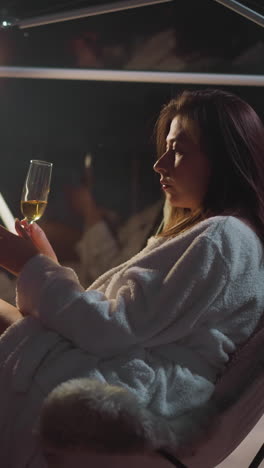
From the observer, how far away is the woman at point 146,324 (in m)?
1.17

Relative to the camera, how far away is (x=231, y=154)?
1.36 meters

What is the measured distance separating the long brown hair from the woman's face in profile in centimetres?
2

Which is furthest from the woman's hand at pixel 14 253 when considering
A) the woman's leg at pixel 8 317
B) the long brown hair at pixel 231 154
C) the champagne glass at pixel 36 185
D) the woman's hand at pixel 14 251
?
the long brown hair at pixel 231 154

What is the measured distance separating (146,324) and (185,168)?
39 centimetres

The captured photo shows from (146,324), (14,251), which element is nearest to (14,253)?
(14,251)

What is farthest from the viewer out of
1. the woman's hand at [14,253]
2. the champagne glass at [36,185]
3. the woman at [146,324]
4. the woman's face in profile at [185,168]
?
the champagne glass at [36,185]

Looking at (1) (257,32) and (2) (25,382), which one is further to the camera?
(1) (257,32)

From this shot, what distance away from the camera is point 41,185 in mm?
1562

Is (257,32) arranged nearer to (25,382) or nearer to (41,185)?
(41,185)

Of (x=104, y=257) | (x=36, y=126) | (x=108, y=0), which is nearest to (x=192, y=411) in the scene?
(x=108, y=0)

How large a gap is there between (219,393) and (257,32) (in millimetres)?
7085

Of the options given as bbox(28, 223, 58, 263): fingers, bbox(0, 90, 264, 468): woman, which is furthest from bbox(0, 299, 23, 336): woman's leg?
bbox(28, 223, 58, 263): fingers

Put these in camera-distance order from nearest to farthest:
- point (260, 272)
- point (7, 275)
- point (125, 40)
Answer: point (260, 272) → point (7, 275) → point (125, 40)

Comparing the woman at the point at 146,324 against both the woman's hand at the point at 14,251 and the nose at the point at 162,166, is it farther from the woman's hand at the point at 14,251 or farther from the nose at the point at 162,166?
the nose at the point at 162,166
